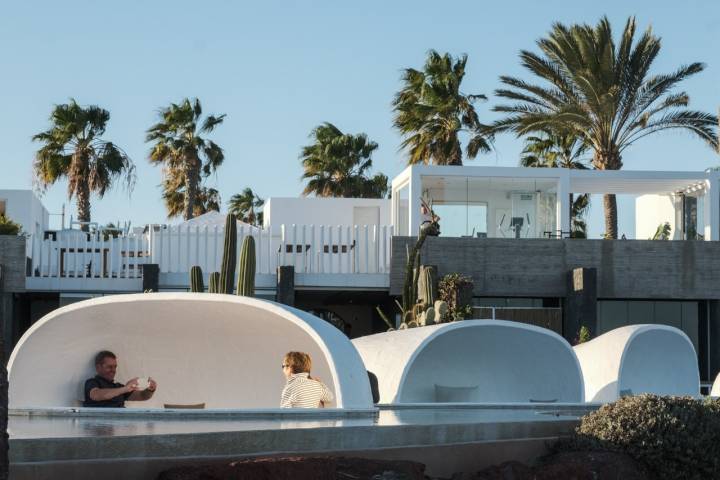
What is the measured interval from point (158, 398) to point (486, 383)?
542cm

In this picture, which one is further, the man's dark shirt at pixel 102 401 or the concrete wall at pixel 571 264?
the concrete wall at pixel 571 264

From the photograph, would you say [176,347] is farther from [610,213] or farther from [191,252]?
[610,213]

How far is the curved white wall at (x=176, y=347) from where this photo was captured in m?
11.3

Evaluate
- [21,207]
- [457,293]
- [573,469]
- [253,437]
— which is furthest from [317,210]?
[253,437]

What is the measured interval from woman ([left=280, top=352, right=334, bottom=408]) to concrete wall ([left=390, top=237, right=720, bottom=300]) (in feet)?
55.3

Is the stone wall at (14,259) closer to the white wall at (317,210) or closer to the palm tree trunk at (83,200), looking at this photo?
the palm tree trunk at (83,200)

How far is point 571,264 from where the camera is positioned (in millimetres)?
28156

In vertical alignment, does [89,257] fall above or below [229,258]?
above

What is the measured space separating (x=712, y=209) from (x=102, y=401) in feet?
71.9

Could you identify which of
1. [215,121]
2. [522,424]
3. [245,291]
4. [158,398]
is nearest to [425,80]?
[215,121]

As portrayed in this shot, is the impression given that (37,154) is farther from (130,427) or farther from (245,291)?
(130,427)

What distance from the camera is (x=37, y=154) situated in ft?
127

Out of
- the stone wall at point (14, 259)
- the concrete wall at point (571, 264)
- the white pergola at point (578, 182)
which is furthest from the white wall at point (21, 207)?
the concrete wall at point (571, 264)

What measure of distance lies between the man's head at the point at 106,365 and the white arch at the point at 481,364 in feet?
13.0
